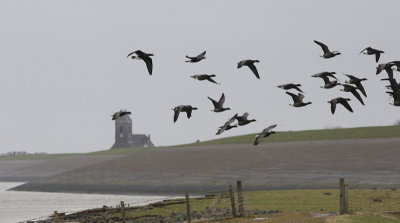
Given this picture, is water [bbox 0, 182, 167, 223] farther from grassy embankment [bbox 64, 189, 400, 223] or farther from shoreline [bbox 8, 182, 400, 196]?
shoreline [bbox 8, 182, 400, 196]

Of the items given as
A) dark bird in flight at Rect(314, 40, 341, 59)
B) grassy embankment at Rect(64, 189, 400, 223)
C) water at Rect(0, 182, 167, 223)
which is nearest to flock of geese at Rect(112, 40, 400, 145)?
dark bird in flight at Rect(314, 40, 341, 59)

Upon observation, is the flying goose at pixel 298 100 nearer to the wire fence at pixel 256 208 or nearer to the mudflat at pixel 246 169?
the wire fence at pixel 256 208

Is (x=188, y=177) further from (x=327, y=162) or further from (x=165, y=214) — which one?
(x=165, y=214)

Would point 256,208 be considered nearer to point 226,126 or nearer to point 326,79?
point 326,79

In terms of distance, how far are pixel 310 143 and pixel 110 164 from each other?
36.1 m

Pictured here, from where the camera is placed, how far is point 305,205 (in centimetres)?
5303

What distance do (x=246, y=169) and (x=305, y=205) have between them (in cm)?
5087

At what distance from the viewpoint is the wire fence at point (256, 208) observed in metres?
46.6

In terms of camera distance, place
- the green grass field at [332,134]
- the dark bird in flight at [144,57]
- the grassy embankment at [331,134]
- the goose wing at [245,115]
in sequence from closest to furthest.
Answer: the dark bird in flight at [144,57] → the goose wing at [245,115] → the green grass field at [332,134] → the grassy embankment at [331,134]

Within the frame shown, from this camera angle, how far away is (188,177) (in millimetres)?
106062

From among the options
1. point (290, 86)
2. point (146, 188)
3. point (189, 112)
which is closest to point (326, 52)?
point (290, 86)

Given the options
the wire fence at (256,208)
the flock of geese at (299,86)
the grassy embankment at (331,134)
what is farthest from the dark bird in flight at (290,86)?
the grassy embankment at (331,134)

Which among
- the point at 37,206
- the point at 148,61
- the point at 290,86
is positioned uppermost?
the point at 148,61

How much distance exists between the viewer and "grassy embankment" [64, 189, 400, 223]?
135ft
